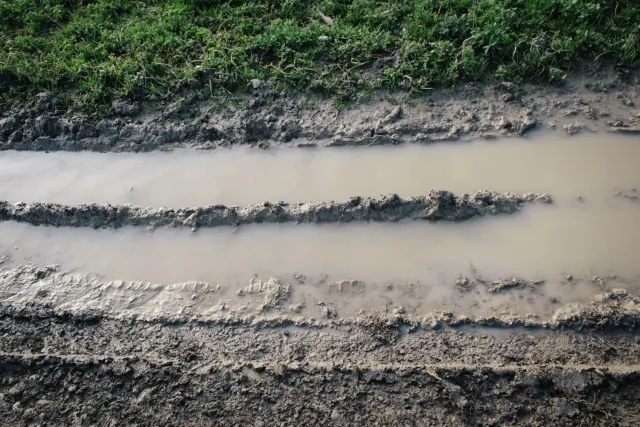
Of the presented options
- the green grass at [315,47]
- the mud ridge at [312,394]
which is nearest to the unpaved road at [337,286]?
the mud ridge at [312,394]

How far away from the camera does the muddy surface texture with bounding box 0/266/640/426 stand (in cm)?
303

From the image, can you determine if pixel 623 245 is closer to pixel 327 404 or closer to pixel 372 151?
pixel 372 151

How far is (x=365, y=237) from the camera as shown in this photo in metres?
4.00

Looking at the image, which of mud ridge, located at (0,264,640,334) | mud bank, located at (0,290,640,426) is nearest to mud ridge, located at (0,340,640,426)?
mud bank, located at (0,290,640,426)

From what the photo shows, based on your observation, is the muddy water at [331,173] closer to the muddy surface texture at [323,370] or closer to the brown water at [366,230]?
the brown water at [366,230]

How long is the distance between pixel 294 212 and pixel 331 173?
59 cm

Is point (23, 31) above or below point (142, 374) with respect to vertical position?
above

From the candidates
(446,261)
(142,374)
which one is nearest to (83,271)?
(142,374)

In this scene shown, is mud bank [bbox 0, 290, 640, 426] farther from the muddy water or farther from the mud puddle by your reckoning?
the muddy water

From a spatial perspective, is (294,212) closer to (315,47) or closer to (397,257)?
(397,257)

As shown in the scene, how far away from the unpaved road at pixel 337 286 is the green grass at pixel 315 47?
354 millimetres

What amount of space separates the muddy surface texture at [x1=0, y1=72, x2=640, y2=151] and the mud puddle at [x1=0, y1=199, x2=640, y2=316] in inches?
39.5

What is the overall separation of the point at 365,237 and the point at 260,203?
1054 mm

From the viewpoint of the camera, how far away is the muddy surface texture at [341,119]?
178 inches
